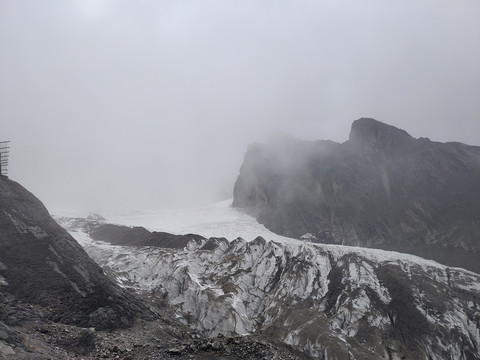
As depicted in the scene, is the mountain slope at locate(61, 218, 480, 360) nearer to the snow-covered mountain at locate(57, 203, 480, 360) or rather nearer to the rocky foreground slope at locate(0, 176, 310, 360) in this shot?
the snow-covered mountain at locate(57, 203, 480, 360)

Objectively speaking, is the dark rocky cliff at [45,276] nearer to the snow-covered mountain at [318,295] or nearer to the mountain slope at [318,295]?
the mountain slope at [318,295]

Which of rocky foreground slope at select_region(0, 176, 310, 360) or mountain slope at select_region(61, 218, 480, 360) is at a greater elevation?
rocky foreground slope at select_region(0, 176, 310, 360)

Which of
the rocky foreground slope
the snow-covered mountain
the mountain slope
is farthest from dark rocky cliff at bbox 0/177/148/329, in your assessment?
the snow-covered mountain

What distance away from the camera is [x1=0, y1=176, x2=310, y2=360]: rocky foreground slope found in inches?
1030

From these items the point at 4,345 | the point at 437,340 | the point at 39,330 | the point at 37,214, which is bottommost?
the point at 437,340

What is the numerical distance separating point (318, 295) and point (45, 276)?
8201cm

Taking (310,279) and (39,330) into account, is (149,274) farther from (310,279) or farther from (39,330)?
(39,330)

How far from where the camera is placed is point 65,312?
3631cm

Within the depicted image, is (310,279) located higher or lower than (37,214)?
lower

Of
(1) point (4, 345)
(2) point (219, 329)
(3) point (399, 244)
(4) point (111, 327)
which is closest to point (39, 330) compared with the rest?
(1) point (4, 345)

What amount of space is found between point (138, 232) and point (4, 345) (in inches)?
5954

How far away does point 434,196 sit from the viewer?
638 feet

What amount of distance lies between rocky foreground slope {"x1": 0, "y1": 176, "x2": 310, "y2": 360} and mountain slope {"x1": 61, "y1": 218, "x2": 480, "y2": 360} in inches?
1709

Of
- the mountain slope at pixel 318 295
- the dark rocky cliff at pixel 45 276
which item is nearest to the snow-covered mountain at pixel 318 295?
the mountain slope at pixel 318 295
